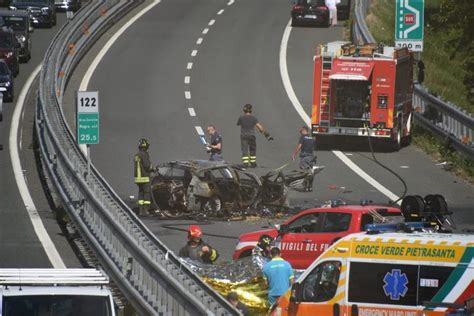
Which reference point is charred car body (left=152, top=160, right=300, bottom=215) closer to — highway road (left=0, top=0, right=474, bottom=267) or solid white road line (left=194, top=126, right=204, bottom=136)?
highway road (left=0, top=0, right=474, bottom=267)

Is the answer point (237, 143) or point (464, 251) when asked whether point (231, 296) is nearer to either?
point (464, 251)

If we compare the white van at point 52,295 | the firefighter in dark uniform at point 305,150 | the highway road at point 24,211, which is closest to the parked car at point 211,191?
the highway road at point 24,211

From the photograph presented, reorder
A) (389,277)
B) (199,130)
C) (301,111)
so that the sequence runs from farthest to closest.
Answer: (301,111) < (199,130) < (389,277)

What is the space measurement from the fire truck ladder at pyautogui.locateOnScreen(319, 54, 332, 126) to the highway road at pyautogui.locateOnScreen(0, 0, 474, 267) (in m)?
1.03

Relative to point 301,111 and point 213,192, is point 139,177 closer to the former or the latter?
point 213,192

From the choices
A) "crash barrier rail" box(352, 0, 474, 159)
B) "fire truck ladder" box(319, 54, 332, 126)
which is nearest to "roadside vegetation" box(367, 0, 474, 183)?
"crash barrier rail" box(352, 0, 474, 159)

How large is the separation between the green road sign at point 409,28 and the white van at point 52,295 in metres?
26.3

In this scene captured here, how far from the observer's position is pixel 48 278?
16.2 m

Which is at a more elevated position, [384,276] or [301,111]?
[301,111]

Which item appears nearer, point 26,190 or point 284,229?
point 284,229

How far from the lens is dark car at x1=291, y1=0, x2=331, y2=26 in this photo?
60.7 metres

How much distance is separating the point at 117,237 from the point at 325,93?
1886 centimetres

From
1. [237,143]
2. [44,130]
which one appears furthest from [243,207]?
[237,143]

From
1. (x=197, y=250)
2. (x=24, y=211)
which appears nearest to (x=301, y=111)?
(x=24, y=211)
